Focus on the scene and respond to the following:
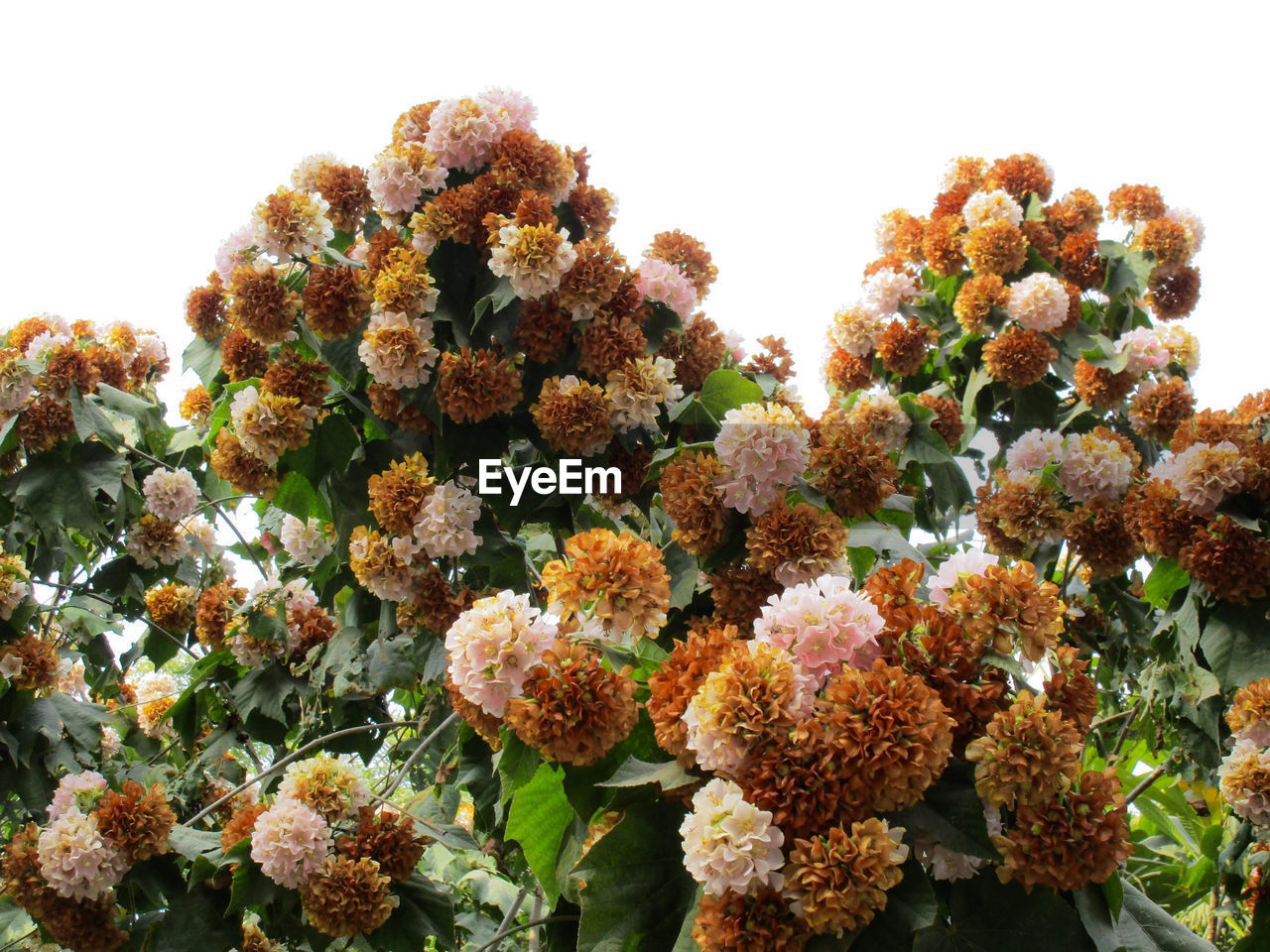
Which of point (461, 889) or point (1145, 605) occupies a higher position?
point (1145, 605)

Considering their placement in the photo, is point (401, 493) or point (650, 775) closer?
point (650, 775)

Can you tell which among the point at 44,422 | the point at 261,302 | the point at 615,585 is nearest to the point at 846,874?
the point at 615,585

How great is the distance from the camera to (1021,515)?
2393 mm

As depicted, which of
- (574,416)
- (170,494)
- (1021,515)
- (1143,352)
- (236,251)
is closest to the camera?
(574,416)

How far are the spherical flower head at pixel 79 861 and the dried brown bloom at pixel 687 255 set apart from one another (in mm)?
1837

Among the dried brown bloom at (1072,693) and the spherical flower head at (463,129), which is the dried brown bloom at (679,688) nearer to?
the dried brown bloom at (1072,693)

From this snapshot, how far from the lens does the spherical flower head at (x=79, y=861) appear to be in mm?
2156

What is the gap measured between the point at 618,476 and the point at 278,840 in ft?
3.22

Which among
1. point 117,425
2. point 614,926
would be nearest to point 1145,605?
point 614,926

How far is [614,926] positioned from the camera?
3.91ft

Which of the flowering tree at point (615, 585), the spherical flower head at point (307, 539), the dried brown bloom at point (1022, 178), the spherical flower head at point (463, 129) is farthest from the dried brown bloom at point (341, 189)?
the dried brown bloom at point (1022, 178)

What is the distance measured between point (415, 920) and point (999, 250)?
2866 mm

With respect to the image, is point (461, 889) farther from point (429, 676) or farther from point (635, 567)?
point (635, 567)

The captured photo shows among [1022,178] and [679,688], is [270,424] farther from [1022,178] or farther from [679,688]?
[1022,178]
